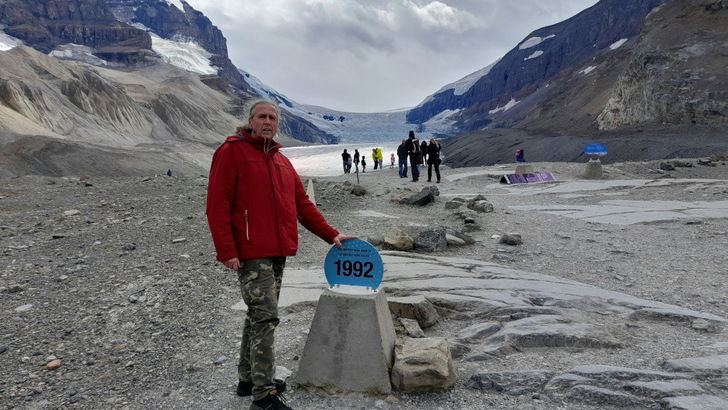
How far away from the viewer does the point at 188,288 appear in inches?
213

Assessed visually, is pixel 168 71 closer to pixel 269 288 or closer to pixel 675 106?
pixel 675 106

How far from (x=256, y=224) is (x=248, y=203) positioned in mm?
155

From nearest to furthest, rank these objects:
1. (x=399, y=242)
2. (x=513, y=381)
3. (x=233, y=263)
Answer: (x=233, y=263), (x=513, y=381), (x=399, y=242)

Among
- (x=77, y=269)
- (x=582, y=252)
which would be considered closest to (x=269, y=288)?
(x=77, y=269)

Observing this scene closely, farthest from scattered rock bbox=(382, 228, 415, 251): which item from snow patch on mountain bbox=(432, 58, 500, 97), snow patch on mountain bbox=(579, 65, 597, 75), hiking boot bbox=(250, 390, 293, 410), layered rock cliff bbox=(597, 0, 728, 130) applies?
snow patch on mountain bbox=(432, 58, 500, 97)

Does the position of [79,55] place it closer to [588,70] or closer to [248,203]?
[588,70]

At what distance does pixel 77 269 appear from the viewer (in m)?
5.93

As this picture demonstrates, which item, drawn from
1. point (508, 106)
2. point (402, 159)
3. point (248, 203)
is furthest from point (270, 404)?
point (508, 106)

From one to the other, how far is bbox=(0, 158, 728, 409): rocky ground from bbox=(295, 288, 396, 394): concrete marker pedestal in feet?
0.37

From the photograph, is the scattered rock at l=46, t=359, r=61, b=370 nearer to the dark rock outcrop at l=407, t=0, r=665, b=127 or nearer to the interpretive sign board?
the interpretive sign board

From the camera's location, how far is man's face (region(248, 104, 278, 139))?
2977 millimetres

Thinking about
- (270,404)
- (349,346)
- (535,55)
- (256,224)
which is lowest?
(270,404)

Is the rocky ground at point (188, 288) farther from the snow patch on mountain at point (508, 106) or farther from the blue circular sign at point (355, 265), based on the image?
the snow patch on mountain at point (508, 106)

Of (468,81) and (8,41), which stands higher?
(8,41)
